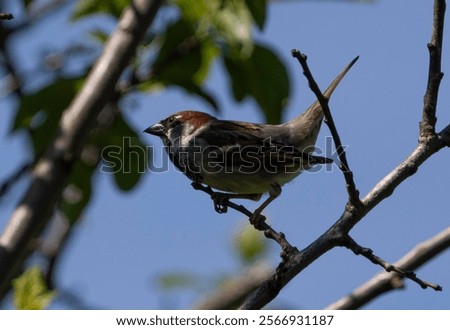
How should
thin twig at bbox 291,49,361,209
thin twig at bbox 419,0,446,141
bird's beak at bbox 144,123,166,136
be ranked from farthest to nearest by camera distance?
bird's beak at bbox 144,123,166,136, thin twig at bbox 419,0,446,141, thin twig at bbox 291,49,361,209

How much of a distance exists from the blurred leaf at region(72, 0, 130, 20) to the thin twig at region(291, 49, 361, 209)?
209cm

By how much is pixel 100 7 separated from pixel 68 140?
1.39 m

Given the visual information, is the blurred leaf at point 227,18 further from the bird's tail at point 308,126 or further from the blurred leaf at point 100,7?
the bird's tail at point 308,126

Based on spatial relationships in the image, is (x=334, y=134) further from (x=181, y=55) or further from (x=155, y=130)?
(x=155, y=130)

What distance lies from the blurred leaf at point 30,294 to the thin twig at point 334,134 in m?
1.34

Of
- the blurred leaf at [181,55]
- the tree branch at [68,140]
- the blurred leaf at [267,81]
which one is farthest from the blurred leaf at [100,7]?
the blurred leaf at [267,81]

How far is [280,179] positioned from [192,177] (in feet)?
2.17

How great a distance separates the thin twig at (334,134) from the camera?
3512mm

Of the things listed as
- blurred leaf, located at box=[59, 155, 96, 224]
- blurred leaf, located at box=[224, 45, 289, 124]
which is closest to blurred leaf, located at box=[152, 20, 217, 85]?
blurred leaf, located at box=[224, 45, 289, 124]

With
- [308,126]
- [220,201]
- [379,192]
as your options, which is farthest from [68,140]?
[308,126]

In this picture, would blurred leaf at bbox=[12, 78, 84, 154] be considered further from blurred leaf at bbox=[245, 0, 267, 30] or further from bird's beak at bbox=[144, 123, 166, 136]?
bird's beak at bbox=[144, 123, 166, 136]

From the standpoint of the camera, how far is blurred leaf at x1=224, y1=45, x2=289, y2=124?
5.34 meters

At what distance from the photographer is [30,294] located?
3.75m
